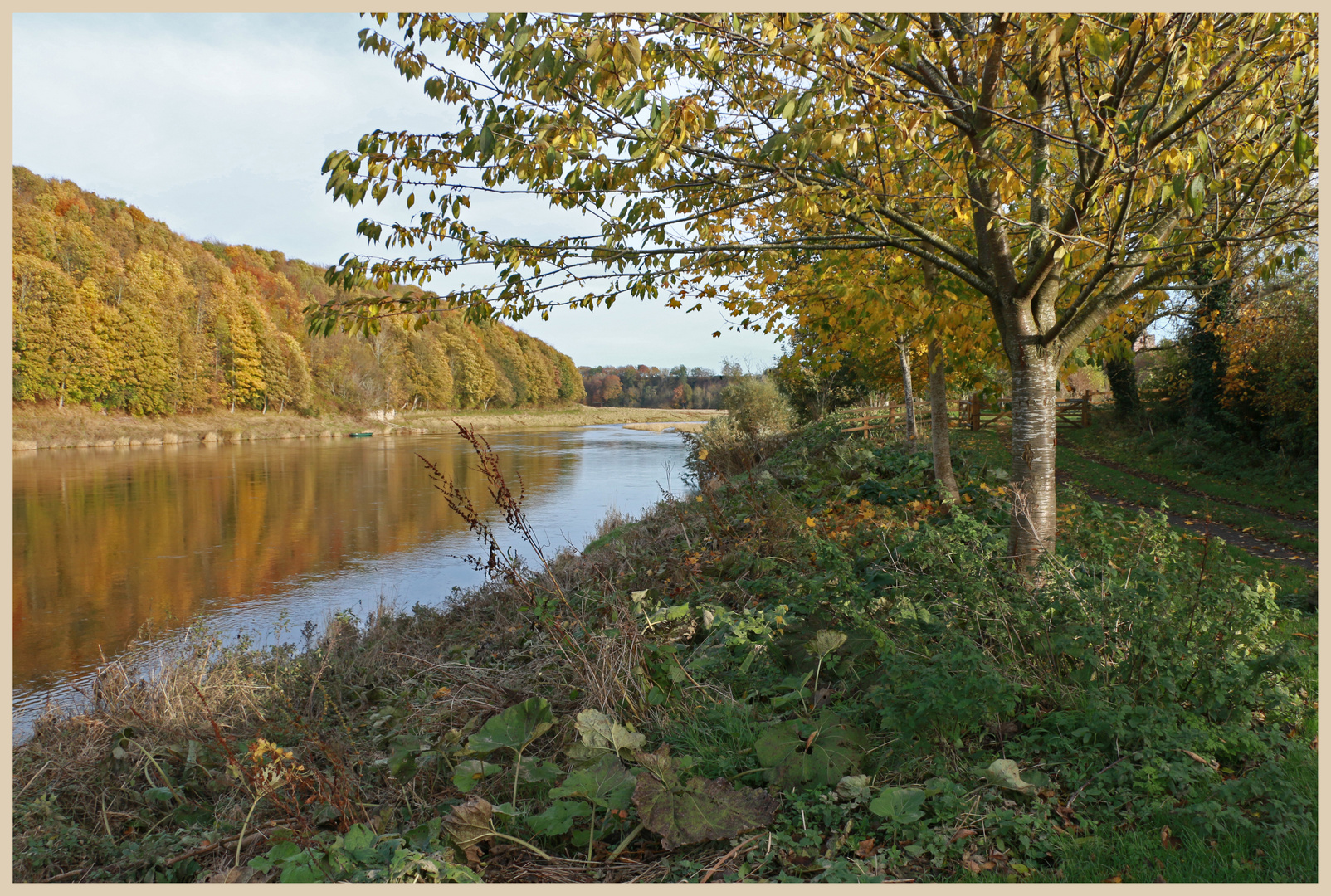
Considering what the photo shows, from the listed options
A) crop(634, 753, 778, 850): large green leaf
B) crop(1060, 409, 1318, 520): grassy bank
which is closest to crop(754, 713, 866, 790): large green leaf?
crop(634, 753, 778, 850): large green leaf

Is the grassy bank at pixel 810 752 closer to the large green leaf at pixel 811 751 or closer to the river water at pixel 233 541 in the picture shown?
the large green leaf at pixel 811 751

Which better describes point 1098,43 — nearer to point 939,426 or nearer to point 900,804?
point 900,804

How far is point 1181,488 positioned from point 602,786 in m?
14.9

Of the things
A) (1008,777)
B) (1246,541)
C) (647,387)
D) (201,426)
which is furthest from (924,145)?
(647,387)

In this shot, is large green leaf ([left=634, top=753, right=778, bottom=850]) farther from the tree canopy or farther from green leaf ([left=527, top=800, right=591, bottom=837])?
the tree canopy

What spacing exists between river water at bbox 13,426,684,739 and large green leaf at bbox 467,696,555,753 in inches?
229

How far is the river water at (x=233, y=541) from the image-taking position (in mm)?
10438

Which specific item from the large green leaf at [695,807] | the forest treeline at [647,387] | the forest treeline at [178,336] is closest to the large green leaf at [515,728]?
the large green leaf at [695,807]

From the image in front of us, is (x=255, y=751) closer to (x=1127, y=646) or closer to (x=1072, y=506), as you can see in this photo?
(x=1127, y=646)

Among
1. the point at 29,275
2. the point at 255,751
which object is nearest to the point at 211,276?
the point at 29,275

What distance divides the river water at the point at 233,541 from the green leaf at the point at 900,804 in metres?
7.37

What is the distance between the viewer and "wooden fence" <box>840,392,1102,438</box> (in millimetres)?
18219

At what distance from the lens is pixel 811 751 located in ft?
11.5

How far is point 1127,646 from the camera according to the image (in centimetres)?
370
